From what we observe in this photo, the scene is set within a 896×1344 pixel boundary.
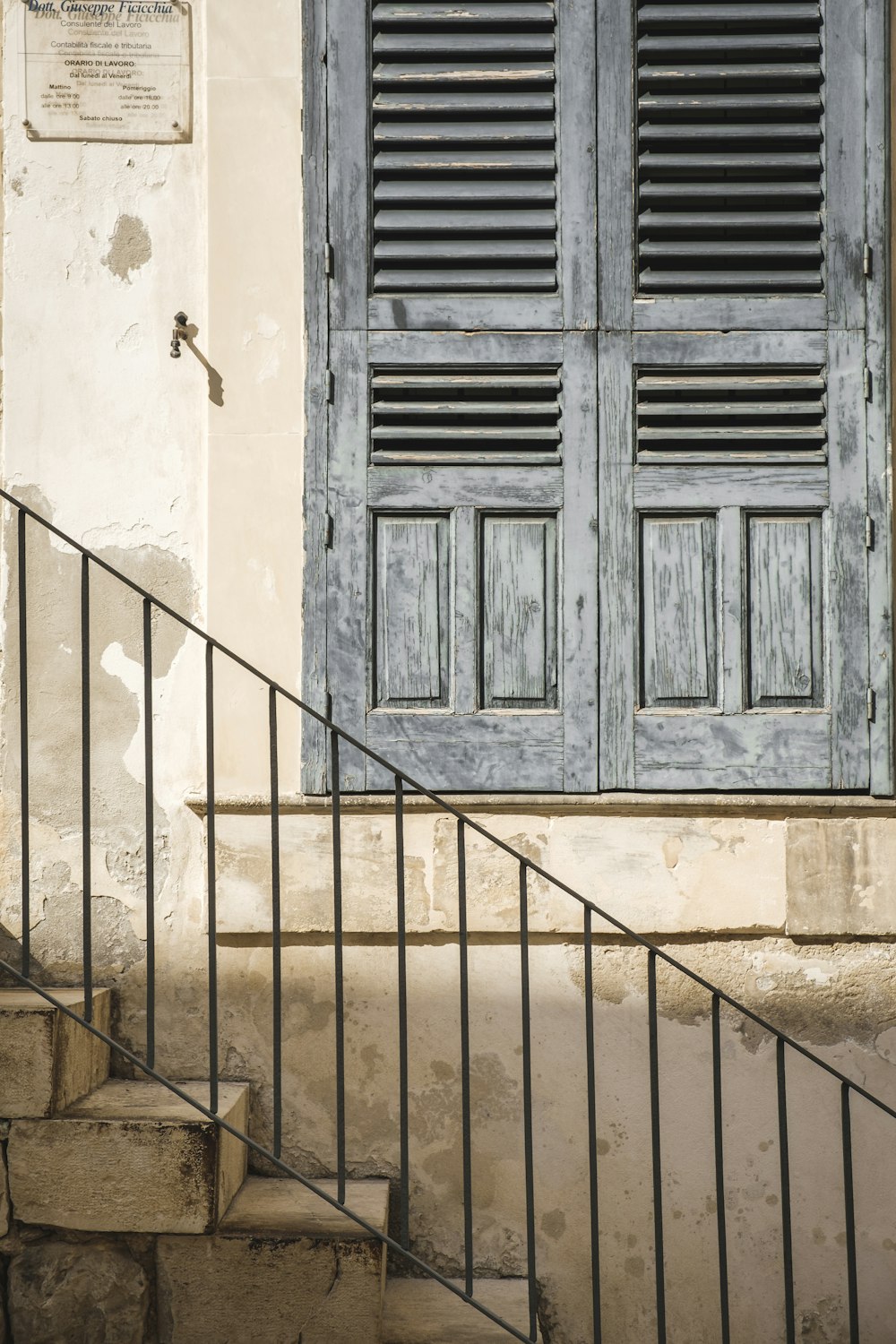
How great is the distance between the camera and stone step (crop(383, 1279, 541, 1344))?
2.58m

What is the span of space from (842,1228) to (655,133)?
323 cm

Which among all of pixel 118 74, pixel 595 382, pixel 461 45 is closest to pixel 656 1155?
pixel 595 382

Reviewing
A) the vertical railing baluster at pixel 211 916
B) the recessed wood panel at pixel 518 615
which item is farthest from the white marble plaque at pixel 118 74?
the vertical railing baluster at pixel 211 916

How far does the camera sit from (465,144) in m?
3.15

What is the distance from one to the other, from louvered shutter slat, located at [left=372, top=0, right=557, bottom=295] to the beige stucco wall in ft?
0.99

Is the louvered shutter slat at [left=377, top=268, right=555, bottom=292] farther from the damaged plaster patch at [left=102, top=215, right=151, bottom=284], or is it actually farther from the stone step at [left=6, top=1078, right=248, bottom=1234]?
the stone step at [left=6, top=1078, right=248, bottom=1234]

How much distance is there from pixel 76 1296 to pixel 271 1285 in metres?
0.53

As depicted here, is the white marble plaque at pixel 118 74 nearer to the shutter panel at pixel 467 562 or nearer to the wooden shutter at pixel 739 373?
the shutter panel at pixel 467 562

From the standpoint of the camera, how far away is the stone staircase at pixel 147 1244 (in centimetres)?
254

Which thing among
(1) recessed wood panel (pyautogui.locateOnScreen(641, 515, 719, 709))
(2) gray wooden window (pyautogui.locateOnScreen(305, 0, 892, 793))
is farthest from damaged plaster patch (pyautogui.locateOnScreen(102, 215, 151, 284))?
(1) recessed wood panel (pyautogui.locateOnScreen(641, 515, 719, 709))

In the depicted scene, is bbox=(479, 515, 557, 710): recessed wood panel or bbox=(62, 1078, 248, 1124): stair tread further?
bbox=(479, 515, 557, 710): recessed wood panel

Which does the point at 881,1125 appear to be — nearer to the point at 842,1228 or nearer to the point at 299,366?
the point at 842,1228

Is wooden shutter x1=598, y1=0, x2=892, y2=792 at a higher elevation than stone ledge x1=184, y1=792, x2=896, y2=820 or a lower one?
higher

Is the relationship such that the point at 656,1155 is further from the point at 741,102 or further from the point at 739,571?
the point at 741,102
